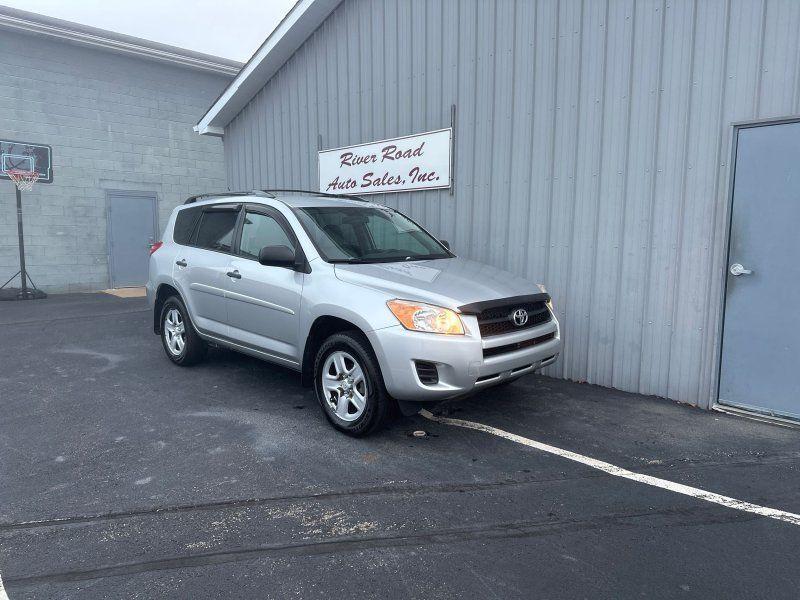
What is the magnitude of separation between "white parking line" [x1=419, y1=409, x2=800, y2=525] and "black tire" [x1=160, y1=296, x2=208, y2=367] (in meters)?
2.83

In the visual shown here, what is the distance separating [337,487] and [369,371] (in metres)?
0.86

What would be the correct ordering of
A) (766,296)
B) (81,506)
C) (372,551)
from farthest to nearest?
(766,296) < (81,506) < (372,551)

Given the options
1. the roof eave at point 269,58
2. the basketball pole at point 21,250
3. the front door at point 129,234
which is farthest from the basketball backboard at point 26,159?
the roof eave at point 269,58

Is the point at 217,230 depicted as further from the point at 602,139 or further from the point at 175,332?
the point at 602,139

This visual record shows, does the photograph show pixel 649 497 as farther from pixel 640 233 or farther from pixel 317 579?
pixel 640 233

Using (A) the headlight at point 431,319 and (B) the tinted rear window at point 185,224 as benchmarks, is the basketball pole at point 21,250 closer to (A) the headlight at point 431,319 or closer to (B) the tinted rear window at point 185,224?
(B) the tinted rear window at point 185,224

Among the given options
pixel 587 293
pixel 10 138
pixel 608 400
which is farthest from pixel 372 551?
pixel 10 138

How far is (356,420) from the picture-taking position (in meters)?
4.33

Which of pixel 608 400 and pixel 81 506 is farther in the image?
pixel 608 400

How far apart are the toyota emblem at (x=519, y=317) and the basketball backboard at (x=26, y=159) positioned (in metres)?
12.4

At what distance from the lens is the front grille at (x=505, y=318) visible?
414 centimetres

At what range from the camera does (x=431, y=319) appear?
3.99 metres

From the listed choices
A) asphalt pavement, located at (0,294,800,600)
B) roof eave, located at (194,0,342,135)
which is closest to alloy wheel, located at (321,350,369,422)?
asphalt pavement, located at (0,294,800,600)

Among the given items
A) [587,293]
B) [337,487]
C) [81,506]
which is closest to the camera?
[81,506]
